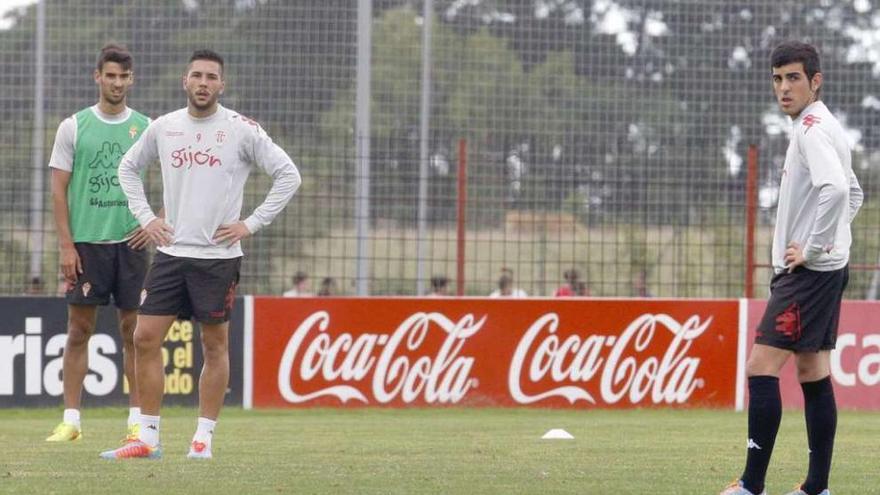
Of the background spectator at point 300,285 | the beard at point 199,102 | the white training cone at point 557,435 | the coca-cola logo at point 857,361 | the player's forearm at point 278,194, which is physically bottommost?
the white training cone at point 557,435

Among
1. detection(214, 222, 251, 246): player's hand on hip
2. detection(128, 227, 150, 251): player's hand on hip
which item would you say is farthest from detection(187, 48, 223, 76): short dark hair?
detection(128, 227, 150, 251): player's hand on hip

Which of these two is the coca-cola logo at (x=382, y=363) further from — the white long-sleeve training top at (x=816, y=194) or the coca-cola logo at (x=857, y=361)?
the white long-sleeve training top at (x=816, y=194)

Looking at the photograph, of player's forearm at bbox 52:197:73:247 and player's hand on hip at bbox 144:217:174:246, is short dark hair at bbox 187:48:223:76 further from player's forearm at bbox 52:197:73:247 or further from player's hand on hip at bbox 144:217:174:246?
player's forearm at bbox 52:197:73:247

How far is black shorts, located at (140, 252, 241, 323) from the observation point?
812cm

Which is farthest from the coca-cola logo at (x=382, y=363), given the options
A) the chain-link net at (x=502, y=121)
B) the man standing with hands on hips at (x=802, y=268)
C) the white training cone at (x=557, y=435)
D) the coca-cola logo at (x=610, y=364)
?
the man standing with hands on hips at (x=802, y=268)

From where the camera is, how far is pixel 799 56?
22.2ft

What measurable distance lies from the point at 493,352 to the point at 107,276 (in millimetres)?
5586

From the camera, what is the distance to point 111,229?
9.37 m

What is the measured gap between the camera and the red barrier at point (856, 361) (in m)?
14.6

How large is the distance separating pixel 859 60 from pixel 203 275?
36.3 ft

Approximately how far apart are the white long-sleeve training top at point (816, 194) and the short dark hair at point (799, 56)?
144 mm

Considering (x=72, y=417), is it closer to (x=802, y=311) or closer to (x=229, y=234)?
(x=229, y=234)

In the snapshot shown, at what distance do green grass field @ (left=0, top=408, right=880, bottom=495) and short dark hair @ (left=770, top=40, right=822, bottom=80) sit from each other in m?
1.78

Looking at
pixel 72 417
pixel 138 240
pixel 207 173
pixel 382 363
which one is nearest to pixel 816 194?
pixel 207 173
